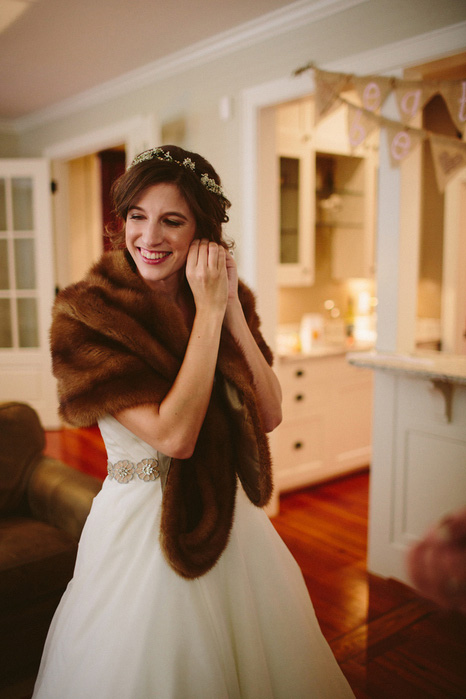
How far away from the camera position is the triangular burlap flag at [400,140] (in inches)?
93.0

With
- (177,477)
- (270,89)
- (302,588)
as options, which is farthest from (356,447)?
(177,477)

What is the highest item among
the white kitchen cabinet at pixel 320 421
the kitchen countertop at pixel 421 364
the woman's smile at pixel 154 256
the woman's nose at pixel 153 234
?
the woman's nose at pixel 153 234

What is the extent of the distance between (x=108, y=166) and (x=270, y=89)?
11.2 feet

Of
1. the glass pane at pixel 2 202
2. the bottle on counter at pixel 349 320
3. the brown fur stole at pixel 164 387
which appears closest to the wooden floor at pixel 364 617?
the brown fur stole at pixel 164 387

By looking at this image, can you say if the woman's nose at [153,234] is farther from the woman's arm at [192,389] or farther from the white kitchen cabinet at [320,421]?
the white kitchen cabinet at [320,421]

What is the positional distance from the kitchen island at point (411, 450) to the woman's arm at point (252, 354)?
1038mm

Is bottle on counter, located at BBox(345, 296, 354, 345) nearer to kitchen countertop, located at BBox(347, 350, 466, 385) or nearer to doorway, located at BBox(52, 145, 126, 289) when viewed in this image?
kitchen countertop, located at BBox(347, 350, 466, 385)

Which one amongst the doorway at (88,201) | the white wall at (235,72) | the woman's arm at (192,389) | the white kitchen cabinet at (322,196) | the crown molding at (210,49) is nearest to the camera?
the woman's arm at (192,389)

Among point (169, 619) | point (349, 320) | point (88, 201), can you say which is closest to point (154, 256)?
point (169, 619)

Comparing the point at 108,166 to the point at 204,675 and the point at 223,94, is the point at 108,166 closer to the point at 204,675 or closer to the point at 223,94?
the point at 223,94

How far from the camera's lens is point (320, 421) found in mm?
3734

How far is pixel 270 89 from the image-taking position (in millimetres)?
2943

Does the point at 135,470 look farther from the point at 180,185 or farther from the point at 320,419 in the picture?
the point at 320,419

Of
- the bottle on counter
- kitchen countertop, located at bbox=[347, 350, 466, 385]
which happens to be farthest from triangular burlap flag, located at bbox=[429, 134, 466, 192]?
the bottle on counter
